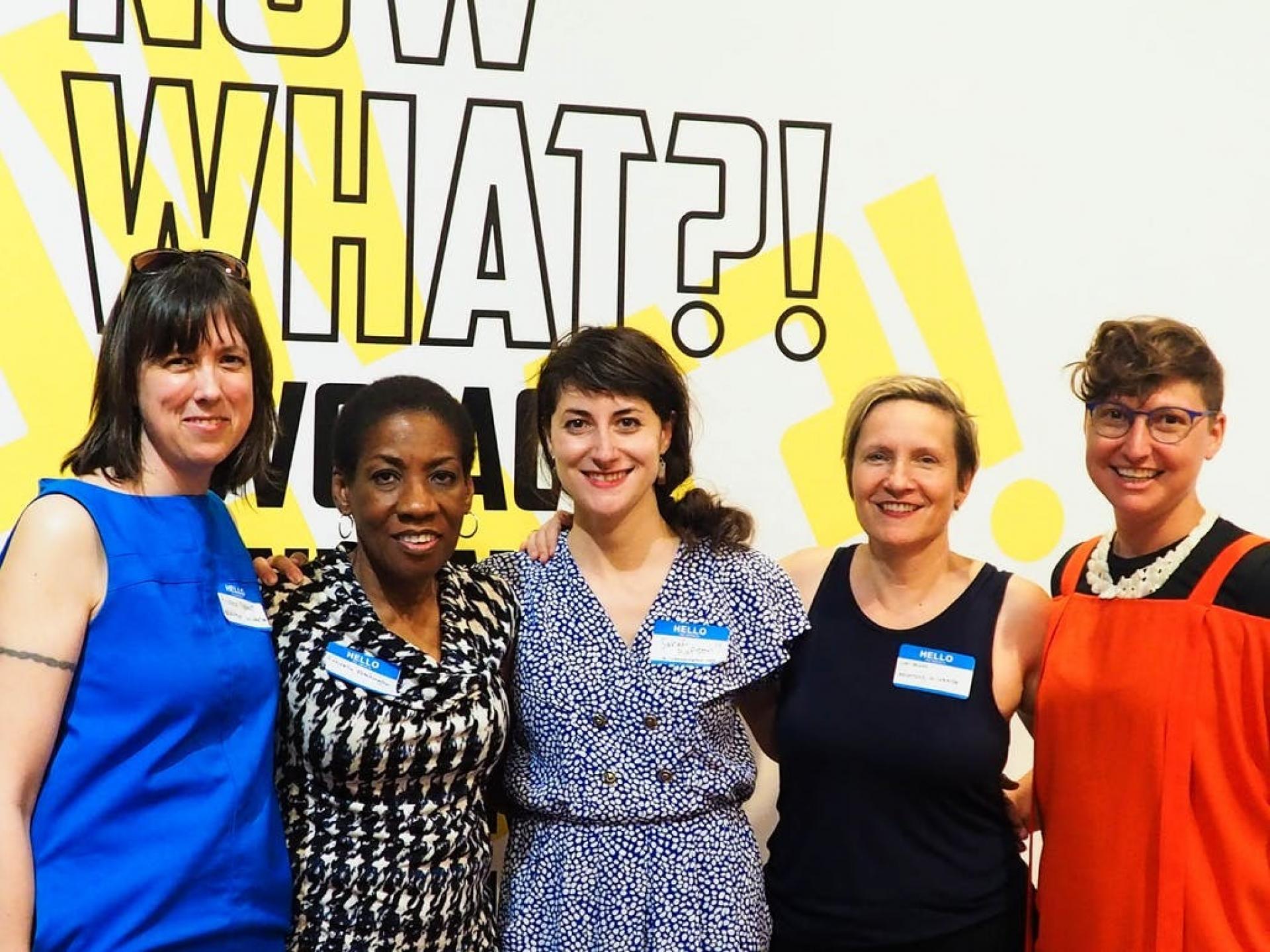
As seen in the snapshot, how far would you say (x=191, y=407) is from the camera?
6.50ft

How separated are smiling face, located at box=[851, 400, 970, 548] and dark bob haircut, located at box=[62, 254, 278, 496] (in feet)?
3.96

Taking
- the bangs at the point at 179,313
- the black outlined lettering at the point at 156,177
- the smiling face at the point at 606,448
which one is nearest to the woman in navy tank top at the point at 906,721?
the smiling face at the point at 606,448

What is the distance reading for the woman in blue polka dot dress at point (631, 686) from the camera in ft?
7.58

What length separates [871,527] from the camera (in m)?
2.51

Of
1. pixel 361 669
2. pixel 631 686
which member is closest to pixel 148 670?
pixel 361 669

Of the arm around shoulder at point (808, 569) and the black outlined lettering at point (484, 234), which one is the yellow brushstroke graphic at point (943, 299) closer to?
the arm around shoulder at point (808, 569)

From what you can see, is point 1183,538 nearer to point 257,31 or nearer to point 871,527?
point 871,527

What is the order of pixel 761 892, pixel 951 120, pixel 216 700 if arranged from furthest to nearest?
1. pixel 951 120
2. pixel 761 892
3. pixel 216 700

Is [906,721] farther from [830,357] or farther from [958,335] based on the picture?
[958,335]

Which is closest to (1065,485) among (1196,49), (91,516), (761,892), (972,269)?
(972,269)

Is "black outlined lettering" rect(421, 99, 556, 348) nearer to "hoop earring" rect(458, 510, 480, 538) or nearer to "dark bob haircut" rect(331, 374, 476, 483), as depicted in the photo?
"hoop earring" rect(458, 510, 480, 538)

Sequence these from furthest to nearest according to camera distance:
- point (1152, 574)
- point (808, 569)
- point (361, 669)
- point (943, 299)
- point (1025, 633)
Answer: point (943, 299), point (808, 569), point (1025, 633), point (1152, 574), point (361, 669)

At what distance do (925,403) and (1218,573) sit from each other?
2.04 ft

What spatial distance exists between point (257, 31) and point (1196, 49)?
233 centimetres
